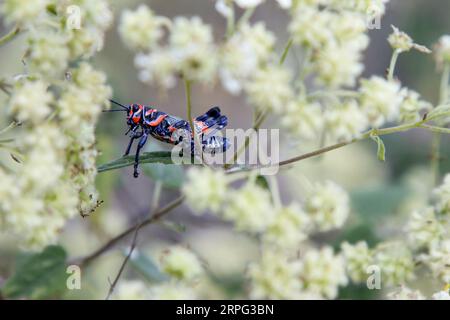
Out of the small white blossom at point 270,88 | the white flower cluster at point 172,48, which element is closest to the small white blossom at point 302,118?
the small white blossom at point 270,88

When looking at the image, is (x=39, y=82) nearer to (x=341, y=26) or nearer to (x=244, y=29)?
(x=244, y=29)

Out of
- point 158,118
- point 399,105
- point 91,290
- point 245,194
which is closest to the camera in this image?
point 245,194

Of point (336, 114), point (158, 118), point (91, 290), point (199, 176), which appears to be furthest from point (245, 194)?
point (91, 290)

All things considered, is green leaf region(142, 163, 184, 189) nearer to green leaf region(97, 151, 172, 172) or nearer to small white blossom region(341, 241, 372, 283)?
green leaf region(97, 151, 172, 172)

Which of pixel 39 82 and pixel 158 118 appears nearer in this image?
pixel 39 82

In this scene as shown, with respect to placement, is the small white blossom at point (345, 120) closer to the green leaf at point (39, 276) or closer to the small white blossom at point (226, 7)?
the small white blossom at point (226, 7)

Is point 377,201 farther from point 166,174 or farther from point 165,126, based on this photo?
point 165,126

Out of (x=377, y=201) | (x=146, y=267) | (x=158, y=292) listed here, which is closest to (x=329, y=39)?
(x=158, y=292)
